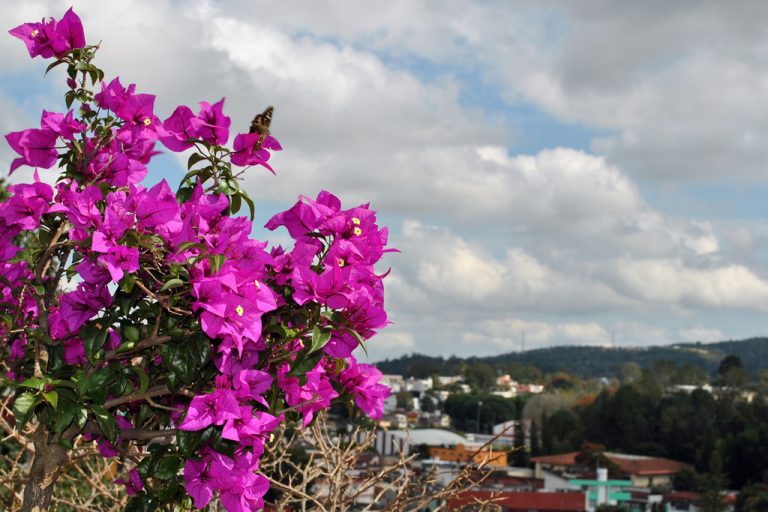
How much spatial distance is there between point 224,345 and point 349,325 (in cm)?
28

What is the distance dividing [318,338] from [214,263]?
0.28 metres

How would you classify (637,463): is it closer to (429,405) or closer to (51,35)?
(429,405)

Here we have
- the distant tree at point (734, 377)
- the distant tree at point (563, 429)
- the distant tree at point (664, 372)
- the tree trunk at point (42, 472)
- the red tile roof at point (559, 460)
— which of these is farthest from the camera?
the distant tree at point (664, 372)

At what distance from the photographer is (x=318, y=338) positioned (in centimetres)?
193

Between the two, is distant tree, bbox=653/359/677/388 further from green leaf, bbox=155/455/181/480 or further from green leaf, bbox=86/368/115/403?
green leaf, bbox=86/368/115/403

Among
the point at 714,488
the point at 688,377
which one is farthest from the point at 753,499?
the point at 688,377

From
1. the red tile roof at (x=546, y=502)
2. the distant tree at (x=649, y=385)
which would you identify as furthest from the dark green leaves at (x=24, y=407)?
the distant tree at (x=649, y=385)

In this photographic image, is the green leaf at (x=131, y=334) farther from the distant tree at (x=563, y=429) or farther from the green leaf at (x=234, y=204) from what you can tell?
the distant tree at (x=563, y=429)

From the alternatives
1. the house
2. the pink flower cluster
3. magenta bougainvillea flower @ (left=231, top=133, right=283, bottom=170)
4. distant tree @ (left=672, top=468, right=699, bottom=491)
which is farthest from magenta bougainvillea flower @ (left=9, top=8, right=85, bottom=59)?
distant tree @ (left=672, top=468, right=699, bottom=491)

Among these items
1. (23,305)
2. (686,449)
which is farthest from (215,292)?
(686,449)

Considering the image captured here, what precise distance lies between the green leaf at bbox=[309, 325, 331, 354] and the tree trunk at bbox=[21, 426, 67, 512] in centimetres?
84

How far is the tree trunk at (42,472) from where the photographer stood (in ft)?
7.68

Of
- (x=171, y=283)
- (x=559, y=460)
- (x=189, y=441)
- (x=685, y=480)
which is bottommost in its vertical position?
(x=685, y=480)

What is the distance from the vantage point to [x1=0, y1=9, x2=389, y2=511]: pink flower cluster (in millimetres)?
1954
